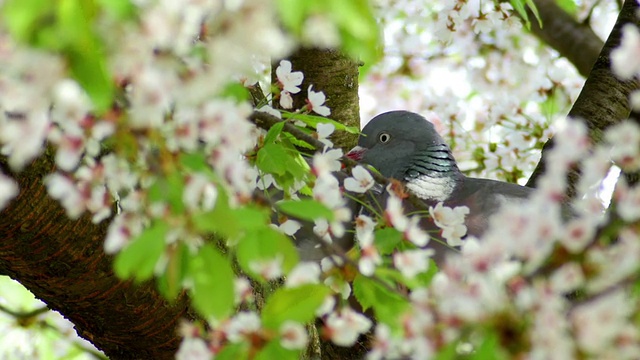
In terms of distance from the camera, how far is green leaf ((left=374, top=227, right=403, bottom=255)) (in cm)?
155

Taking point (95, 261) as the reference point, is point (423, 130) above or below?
below

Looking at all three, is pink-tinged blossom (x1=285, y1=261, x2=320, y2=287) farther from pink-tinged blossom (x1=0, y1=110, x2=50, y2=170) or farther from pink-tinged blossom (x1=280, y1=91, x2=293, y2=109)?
pink-tinged blossom (x1=280, y1=91, x2=293, y2=109)

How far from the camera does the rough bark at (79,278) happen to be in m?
2.01

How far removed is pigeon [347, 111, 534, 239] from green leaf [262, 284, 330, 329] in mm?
1212

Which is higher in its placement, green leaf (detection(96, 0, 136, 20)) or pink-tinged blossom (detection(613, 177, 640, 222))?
green leaf (detection(96, 0, 136, 20))

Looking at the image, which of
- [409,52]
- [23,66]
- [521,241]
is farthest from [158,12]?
[409,52]

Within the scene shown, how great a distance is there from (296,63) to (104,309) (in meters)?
1.23

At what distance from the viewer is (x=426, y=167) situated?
2914mm

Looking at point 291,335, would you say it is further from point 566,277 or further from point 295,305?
point 566,277

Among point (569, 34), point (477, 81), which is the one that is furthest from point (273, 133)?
point (477, 81)

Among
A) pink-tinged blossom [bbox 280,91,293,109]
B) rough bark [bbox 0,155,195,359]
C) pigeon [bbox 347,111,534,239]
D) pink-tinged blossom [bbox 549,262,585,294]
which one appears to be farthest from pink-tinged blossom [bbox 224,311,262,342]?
pigeon [bbox 347,111,534,239]

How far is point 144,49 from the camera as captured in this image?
989mm

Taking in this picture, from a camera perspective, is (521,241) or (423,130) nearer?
(521,241)

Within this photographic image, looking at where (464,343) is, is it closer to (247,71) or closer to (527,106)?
(247,71)
